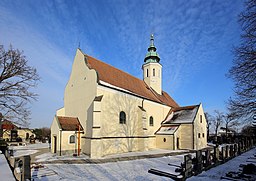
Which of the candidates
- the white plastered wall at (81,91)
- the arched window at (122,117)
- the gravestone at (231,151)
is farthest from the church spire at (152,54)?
the gravestone at (231,151)

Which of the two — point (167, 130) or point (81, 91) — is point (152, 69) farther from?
point (81, 91)

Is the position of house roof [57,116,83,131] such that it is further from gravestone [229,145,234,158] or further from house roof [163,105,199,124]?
gravestone [229,145,234,158]

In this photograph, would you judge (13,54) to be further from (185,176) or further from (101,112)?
(185,176)

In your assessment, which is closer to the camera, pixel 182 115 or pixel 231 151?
pixel 231 151

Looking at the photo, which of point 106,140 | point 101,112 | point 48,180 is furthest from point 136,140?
point 48,180

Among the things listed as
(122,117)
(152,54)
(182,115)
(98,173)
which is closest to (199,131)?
(182,115)

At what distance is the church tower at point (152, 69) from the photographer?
29.6 meters

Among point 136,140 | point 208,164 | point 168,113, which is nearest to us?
point 208,164

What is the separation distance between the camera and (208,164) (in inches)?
486

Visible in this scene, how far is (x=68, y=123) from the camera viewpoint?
1773cm

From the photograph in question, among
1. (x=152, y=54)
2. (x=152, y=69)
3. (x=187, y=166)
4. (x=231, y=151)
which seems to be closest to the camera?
(x=187, y=166)

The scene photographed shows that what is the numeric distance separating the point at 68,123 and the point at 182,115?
51.2 ft

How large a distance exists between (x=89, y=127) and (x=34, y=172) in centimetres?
681

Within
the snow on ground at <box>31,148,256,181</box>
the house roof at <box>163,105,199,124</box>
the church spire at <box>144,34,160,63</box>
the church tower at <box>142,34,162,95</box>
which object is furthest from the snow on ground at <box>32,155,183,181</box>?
the church spire at <box>144,34,160,63</box>
